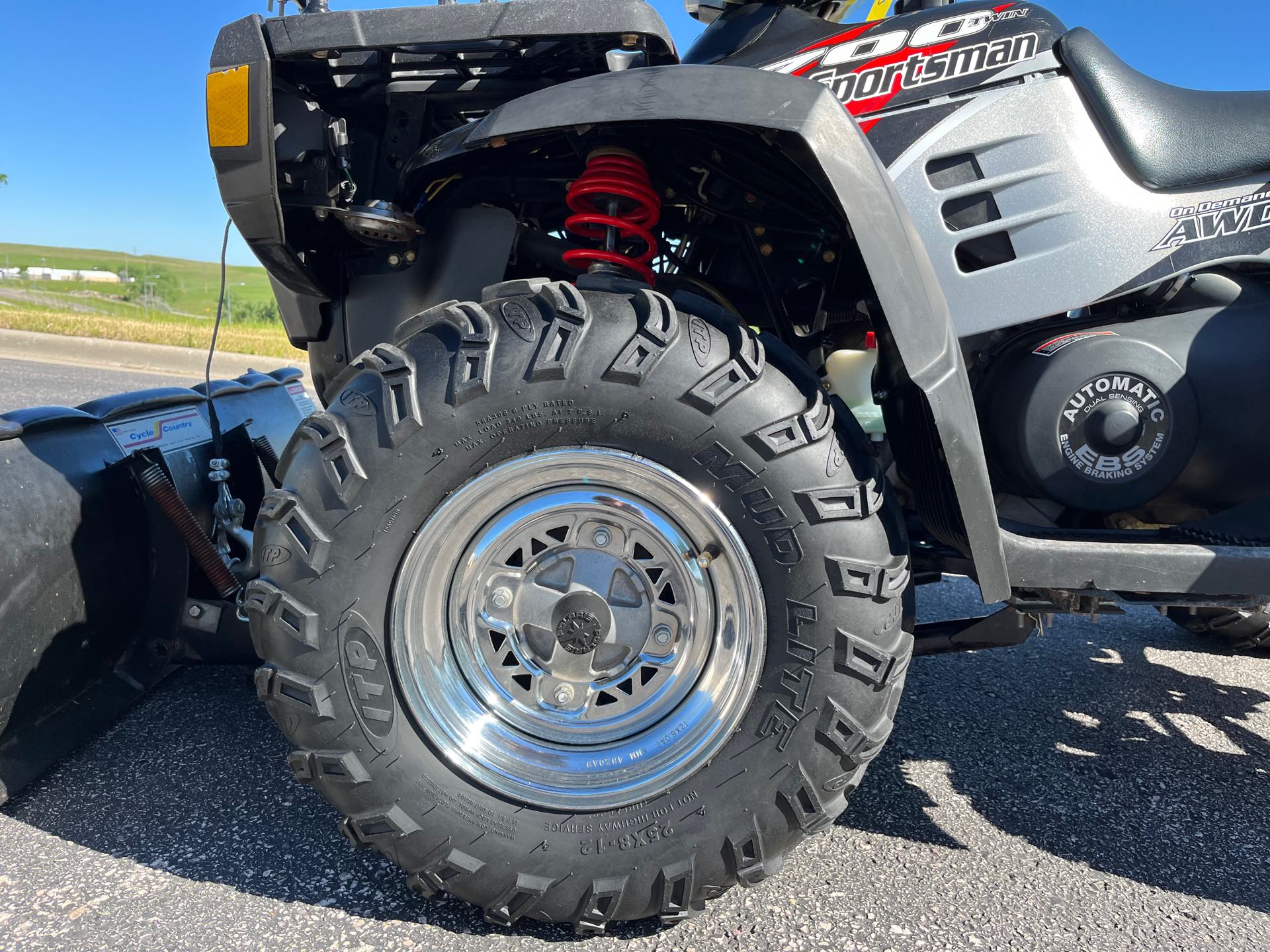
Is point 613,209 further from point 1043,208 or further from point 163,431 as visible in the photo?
point 163,431

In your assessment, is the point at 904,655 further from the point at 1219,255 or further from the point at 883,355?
the point at 1219,255

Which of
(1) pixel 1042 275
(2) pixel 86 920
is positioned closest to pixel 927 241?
(1) pixel 1042 275

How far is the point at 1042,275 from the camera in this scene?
1.86 m

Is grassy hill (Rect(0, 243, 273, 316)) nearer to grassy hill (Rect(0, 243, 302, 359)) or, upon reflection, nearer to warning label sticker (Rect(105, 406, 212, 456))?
grassy hill (Rect(0, 243, 302, 359))

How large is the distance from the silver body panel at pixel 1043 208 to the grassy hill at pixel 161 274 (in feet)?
157

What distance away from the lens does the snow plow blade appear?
1.99 metres

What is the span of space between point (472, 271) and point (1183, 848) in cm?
222

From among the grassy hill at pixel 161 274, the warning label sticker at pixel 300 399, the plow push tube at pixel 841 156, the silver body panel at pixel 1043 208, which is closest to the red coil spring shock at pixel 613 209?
the plow push tube at pixel 841 156

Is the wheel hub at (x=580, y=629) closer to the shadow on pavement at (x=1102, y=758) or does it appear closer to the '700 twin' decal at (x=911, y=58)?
the shadow on pavement at (x=1102, y=758)

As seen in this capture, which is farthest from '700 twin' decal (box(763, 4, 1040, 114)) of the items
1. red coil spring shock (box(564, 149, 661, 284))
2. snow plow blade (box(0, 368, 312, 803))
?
snow plow blade (box(0, 368, 312, 803))

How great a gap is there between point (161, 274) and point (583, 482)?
78.3 metres

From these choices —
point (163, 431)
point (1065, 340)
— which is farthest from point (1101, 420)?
point (163, 431)

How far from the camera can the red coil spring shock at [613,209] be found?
1.83 m

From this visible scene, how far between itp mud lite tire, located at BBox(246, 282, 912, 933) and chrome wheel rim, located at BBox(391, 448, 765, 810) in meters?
0.01
